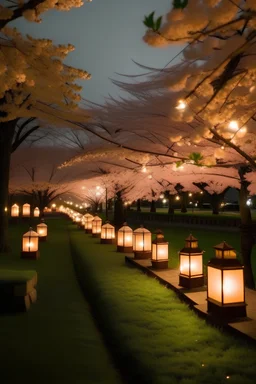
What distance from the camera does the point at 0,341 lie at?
501 centimetres

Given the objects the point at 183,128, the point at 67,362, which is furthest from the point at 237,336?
the point at 183,128

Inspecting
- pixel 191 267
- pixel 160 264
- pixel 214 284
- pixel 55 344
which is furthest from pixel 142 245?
pixel 55 344

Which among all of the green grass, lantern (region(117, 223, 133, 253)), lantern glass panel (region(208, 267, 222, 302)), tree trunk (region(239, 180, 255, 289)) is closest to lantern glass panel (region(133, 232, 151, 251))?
lantern (region(117, 223, 133, 253))

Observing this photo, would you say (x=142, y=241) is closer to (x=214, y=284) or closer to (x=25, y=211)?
(x=214, y=284)

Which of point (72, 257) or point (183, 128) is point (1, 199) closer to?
point (72, 257)

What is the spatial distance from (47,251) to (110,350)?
10427 millimetres

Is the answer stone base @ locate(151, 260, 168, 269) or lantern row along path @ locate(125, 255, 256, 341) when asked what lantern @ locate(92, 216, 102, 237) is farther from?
stone base @ locate(151, 260, 168, 269)

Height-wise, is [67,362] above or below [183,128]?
below

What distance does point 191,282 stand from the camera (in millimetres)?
7129

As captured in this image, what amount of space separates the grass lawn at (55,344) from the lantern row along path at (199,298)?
5.74ft

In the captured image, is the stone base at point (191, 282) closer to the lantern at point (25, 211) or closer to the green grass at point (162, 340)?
the green grass at point (162, 340)

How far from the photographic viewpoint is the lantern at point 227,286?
520 centimetres

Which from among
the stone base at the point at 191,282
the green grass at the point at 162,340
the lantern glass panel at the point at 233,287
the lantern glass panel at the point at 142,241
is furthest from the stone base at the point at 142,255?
the lantern glass panel at the point at 233,287

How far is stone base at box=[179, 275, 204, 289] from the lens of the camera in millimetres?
7133
